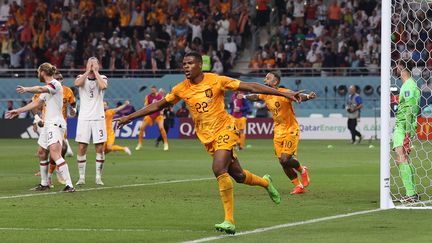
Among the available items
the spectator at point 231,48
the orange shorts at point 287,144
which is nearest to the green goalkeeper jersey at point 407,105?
the orange shorts at point 287,144

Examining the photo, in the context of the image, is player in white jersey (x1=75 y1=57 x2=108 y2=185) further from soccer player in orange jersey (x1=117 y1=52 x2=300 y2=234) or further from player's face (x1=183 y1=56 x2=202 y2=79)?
player's face (x1=183 y1=56 x2=202 y2=79)

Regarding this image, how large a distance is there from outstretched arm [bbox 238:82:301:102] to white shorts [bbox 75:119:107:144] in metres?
8.23

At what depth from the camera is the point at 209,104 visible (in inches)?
525

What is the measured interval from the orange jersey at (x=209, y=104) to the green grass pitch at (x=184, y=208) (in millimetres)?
1205

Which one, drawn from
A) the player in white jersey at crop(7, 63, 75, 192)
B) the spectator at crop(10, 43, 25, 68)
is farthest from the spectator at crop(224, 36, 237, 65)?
the player in white jersey at crop(7, 63, 75, 192)

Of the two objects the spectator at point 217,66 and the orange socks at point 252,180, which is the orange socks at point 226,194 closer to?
the orange socks at point 252,180

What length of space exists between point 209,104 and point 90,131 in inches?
316

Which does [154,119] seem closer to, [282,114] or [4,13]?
[282,114]

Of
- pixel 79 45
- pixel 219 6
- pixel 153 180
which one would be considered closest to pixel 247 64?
pixel 219 6

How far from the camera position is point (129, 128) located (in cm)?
4678

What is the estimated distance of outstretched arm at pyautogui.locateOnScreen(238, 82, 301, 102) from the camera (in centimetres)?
1268

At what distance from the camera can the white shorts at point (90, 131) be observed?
20.9m

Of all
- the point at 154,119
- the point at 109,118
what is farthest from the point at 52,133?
the point at 154,119

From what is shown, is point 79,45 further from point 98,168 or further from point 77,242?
point 77,242
